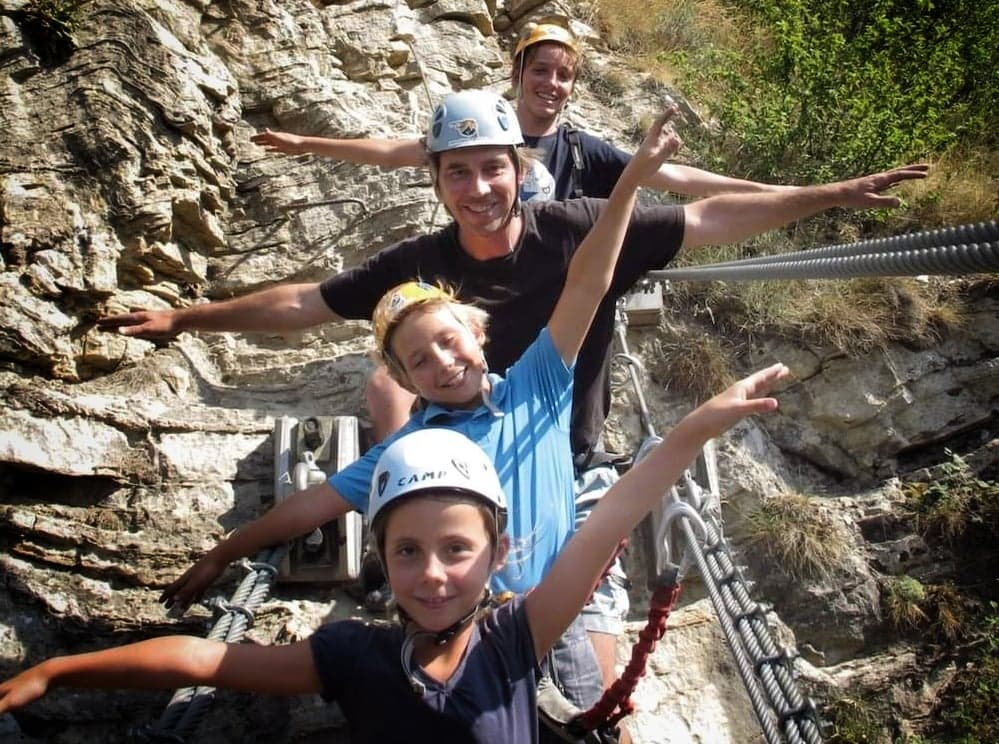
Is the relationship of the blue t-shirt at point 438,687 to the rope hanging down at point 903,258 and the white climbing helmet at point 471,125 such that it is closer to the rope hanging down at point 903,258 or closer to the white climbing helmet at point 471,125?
the rope hanging down at point 903,258

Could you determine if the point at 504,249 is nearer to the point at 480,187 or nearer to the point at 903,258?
the point at 480,187

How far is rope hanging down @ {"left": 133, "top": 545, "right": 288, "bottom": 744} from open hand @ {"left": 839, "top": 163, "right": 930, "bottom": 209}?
256 cm

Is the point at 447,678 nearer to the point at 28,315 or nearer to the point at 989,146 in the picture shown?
the point at 28,315

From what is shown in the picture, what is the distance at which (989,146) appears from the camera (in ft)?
26.3

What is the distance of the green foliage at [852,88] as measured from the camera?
22.6 feet

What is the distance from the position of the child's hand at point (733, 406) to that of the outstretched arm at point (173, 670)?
1.16 meters

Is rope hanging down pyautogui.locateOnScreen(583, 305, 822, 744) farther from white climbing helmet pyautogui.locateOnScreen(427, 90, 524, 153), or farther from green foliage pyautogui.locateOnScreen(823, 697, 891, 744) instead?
green foliage pyautogui.locateOnScreen(823, 697, 891, 744)

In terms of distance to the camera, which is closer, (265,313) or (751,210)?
(751,210)

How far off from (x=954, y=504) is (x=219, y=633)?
4477mm

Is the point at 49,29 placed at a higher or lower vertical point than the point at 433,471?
higher

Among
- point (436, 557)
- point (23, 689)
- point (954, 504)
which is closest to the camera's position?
point (23, 689)

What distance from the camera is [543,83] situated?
4590 millimetres

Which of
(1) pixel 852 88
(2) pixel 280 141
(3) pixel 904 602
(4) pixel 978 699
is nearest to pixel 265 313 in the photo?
(2) pixel 280 141

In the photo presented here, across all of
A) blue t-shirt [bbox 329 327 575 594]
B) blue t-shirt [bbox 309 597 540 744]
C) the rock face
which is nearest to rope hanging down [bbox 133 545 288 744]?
the rock face
